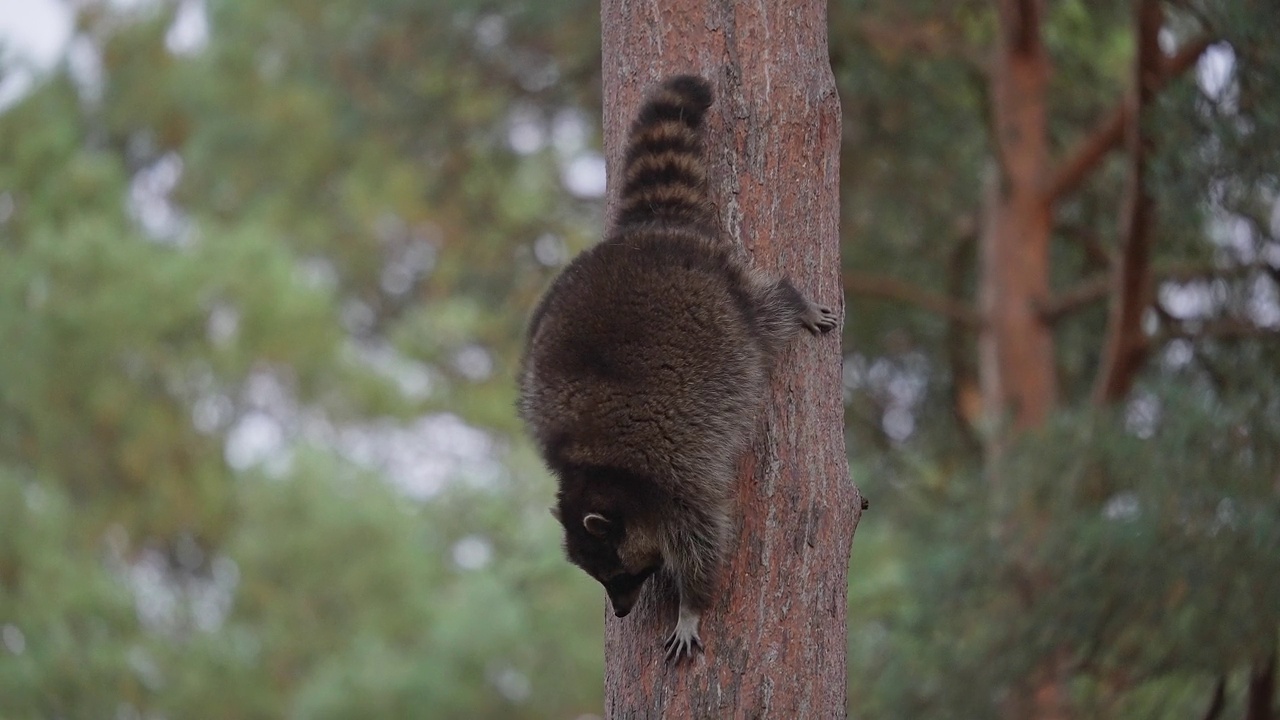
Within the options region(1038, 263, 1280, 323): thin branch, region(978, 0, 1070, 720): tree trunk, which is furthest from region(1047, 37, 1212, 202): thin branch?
region(1038, 263, 1280, 323): thin branch

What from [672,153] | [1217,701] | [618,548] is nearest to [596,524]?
[618,548]

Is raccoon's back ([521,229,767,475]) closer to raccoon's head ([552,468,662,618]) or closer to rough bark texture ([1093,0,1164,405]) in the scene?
raccoon's head ([552,468,662,618])

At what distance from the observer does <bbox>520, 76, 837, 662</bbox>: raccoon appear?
Answer: 10.8 feet

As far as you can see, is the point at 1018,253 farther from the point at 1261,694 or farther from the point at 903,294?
the point at 1261,694

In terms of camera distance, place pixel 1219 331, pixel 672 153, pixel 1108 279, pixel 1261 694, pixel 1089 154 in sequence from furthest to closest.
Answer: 1. pixel 1108 279
2. pixel 1089 154
3. pixel 1219 331
4. pixel 1261 694
5. pixel 672 153

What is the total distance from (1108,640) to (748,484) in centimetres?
362

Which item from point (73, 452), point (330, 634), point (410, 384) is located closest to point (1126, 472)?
point (330, 634)

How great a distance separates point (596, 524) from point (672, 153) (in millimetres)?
873

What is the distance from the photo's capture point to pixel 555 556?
1010cm

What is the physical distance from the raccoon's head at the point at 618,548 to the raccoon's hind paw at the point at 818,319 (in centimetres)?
61

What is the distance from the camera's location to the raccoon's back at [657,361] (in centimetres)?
331

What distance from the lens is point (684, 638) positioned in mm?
3139

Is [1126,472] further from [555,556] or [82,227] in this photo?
[82,227]

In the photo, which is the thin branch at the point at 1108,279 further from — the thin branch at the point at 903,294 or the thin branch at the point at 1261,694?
the thin branch at the point at 1261,694
